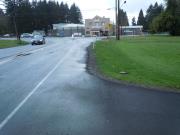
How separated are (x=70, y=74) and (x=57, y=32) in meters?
135

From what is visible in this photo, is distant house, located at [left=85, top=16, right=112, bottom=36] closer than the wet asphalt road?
No

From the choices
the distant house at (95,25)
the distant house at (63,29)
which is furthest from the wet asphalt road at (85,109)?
the distant house at (95,25)

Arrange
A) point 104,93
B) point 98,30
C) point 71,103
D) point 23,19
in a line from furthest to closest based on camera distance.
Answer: point 98,30 < point 23,19 < point 104,93 < point 71,103

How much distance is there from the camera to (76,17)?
195 m

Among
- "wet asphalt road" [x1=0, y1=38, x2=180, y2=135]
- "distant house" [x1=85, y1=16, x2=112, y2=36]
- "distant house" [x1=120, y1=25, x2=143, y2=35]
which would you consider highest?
"wet asphalt road" [x1=0, y1=38, x2=180, y2=135]

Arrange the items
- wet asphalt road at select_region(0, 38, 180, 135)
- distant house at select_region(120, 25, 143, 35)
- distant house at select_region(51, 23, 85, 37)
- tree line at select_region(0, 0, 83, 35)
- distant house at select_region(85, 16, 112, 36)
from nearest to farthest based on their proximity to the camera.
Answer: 1. wet asphalt road at select_region(0, 38, 180, 135)
2. tree line at select_region(0, 0, 83, 35)
3. distant house at select_region(51, 23, 85, 37)
4. distant house at select_region(120, 25, 143, 35)
5. distant house at select_region(85, 16, 112, 36)

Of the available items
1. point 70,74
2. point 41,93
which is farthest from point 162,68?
point 41,93

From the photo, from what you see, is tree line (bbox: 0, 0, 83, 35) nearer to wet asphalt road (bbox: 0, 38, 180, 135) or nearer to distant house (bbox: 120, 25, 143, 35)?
distant house (bbox: 120, 25, 143, 35)

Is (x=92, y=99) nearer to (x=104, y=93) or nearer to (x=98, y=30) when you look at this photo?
(x=104, y=93)

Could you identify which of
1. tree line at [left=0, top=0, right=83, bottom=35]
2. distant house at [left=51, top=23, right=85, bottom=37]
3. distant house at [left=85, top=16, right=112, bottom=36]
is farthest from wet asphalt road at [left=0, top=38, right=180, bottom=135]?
distant house at [left=85, top=16, right=112, bottom=36]

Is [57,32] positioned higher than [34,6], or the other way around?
[34,6]

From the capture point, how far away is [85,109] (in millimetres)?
9633

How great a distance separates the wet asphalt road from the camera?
304 inches

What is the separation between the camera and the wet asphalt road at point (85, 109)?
25.4 ft
